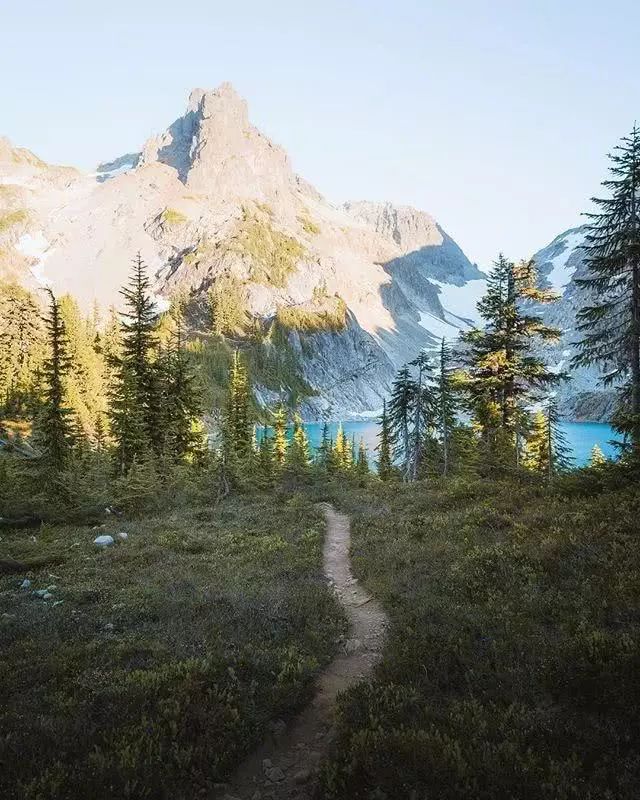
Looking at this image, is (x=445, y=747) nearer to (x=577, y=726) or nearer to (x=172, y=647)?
(x=577, y=726)

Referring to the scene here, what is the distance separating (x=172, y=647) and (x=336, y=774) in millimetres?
3861

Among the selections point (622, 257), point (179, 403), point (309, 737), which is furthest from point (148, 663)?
point (179, 403)

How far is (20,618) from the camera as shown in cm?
938

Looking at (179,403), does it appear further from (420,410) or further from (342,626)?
(342,626)

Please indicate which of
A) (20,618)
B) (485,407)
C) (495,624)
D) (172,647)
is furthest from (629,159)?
(20,618)

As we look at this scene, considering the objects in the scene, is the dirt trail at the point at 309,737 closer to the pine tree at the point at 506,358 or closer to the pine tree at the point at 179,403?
the pine tree at the point at 506,358

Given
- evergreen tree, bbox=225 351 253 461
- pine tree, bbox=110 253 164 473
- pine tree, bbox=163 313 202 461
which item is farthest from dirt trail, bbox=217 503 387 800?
evergreen tree, bbox=225 351 253 461

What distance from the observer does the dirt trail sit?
5688mm

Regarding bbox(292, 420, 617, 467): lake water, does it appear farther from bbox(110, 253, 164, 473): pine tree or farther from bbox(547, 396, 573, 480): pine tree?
bbox(110, 253, 164, 473): pine tree

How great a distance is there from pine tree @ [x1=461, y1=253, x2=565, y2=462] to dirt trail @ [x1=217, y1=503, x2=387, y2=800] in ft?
59.5

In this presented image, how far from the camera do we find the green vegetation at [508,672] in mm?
5094

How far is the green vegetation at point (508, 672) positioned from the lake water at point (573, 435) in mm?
90389

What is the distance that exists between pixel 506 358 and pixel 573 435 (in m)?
129

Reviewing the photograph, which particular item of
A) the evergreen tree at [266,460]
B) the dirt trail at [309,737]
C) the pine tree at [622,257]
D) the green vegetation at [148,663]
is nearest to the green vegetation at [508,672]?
the dirt trail at [309,737]
